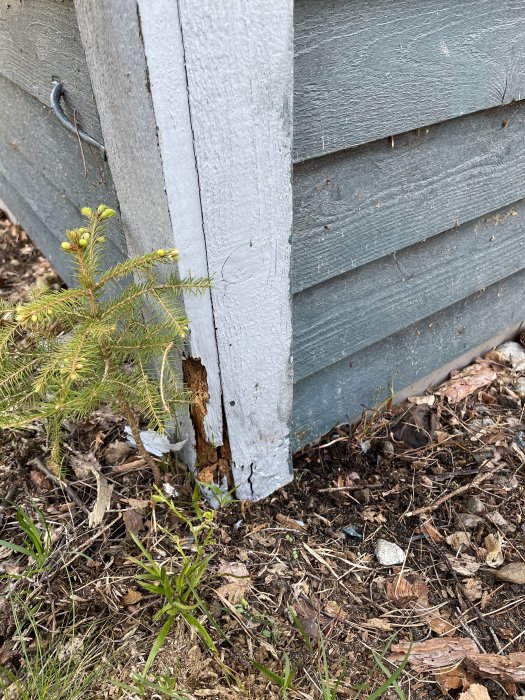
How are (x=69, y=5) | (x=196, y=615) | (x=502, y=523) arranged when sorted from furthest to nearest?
(x=502, y=523) → (x=196, y=615) → (x=69, y=5)

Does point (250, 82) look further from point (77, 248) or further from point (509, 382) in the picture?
point (509, 382)

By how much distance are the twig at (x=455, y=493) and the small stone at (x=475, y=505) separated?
4cm

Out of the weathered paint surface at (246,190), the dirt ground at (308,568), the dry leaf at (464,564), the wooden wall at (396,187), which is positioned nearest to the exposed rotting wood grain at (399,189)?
the wooden wall at (396,187)

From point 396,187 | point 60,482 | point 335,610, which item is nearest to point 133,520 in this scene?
point 60,482

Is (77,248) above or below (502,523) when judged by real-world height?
above

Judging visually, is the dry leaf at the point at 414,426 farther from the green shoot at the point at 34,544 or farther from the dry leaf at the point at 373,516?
the green shoot at the point at 34,544

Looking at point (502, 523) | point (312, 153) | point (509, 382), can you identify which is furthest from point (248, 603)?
point (509, 382)

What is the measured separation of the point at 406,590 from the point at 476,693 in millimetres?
288

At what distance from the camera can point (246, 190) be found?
1169 millimetres

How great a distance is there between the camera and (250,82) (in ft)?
3.48

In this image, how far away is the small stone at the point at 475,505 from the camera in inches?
69.5

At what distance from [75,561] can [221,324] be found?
738mm

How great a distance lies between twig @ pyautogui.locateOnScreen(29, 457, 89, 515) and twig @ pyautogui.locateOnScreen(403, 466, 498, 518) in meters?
0.95

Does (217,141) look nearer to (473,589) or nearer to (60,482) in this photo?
(60,482)
